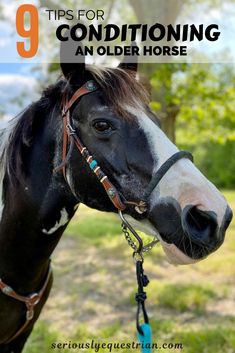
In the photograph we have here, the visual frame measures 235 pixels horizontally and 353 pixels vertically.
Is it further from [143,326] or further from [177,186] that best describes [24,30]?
[143,326]

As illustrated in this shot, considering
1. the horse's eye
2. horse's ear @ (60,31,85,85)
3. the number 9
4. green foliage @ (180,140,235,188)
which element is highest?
the number 9

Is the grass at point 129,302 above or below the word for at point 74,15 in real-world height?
Result: below

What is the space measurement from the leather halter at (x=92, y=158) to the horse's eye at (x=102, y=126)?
133 millimetres

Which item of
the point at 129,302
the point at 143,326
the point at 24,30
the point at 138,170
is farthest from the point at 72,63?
the point at 129,302

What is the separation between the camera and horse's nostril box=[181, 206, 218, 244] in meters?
1.84

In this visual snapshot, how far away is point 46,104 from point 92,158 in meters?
0.57

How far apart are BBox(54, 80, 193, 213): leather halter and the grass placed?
2576mm

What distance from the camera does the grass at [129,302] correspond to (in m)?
4.44

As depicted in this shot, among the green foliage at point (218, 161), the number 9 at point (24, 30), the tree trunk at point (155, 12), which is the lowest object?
the green foliage at point (218, 161)

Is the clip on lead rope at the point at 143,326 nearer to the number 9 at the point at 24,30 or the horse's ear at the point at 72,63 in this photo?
the horse's ear at the point at 72,63

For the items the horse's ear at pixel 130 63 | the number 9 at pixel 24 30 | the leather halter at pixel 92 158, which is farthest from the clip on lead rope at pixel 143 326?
the number 9 at pixel 24 30

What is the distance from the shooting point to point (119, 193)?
2117 millimetres

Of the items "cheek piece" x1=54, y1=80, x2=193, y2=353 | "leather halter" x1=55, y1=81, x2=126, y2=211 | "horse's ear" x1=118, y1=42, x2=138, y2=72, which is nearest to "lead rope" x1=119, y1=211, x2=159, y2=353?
"cheek piece" x1=54, y1=80, x2=193, y2=353

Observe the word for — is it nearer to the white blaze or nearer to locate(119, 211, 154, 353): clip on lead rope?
the white blaze
